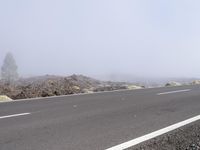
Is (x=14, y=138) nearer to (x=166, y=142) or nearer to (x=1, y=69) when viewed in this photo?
(x=166, y=142)

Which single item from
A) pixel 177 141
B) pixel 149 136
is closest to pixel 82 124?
pixel 149 136

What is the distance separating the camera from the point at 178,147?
6168 millimetres

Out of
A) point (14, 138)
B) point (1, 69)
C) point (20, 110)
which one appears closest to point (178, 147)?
point (14, 138)

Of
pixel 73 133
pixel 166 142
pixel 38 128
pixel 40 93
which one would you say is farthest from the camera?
pixel 40 93

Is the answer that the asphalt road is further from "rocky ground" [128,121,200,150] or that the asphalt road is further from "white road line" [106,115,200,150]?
"rocky ground" [128,121,200,150]

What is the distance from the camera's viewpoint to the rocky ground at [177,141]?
6168 mm

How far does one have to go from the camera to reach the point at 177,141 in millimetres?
6625

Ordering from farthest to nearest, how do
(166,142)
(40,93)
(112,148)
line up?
1. (40,93)
2. (166,142)
3. (112,148)

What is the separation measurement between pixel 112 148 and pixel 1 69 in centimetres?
8850

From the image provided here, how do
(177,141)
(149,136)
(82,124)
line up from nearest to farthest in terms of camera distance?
(177,141) → (149,136) → (82,124)

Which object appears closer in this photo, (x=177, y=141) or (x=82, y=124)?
(x=177, y=141)

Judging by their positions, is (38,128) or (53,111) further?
(53,111)

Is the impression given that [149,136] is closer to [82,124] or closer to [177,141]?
[177,141]

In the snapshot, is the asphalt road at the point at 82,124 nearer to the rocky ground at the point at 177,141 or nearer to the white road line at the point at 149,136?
the white road line at the point at 149,136
